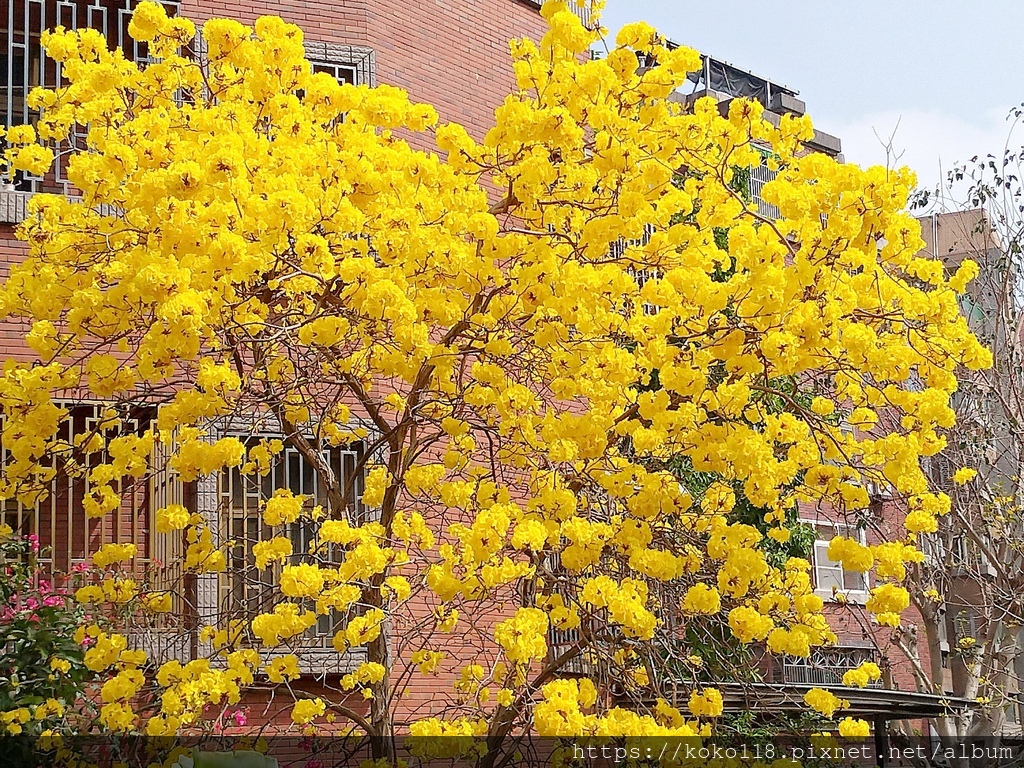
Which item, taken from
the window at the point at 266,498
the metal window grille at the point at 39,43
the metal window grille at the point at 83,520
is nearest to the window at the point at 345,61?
the metal window grille at the point at 39,43

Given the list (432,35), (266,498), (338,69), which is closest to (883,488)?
(266,498)

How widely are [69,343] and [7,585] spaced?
2065 mm

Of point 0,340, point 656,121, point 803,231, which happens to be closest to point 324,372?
point 656,121

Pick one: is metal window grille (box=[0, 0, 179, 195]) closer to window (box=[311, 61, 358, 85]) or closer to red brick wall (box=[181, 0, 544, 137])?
red brick wall (box=[181, 0, 544, 137])

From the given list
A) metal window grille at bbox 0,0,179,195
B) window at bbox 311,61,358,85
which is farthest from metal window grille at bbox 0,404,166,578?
window at bbox 311,61,358,85

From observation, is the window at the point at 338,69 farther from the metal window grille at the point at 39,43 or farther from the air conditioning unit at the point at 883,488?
the air conditioning unit at the point at 883,488

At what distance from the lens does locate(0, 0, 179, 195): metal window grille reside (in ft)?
31.1

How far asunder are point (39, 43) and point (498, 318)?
579 cm

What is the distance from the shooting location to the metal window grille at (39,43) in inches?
373

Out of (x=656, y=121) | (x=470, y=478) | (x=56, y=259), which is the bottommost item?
(x=470, y=478)

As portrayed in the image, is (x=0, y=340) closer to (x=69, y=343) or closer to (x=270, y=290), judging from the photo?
(x=69, y=343)

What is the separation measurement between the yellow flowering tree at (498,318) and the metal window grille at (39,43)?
351 centimetres

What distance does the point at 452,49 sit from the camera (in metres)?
11.5

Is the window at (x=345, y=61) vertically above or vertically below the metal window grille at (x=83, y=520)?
above
